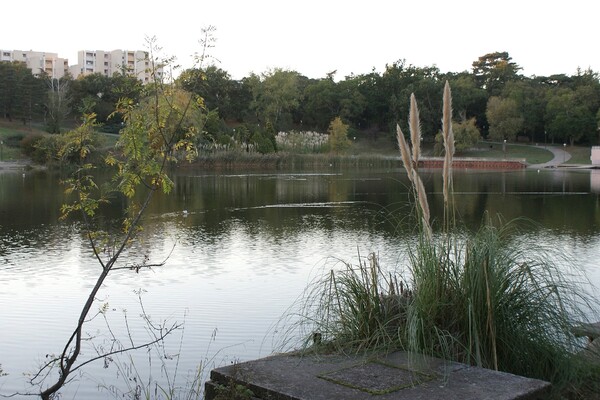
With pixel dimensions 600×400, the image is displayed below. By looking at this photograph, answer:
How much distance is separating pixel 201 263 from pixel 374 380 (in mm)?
8448

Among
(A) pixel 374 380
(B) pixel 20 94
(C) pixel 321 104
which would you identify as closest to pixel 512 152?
(C) pixel 321 104

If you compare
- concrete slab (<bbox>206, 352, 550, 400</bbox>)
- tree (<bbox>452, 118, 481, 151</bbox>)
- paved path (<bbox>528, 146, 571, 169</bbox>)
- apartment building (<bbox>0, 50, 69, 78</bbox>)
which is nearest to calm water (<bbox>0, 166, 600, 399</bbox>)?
concrete slab (<bbox>206, 352, 550, 400</bbox>)

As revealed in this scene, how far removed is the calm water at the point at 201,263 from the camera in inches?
284

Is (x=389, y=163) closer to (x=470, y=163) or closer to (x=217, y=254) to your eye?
(x=470, y=163)

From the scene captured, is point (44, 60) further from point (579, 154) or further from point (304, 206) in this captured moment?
point (304, 206)

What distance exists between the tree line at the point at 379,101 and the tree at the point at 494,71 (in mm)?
150

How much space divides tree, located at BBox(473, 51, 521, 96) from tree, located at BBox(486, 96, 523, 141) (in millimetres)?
10958

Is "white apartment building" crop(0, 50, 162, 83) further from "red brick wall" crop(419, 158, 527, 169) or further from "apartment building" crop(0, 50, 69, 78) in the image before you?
A: "red brick wall" crop(419, 158, 527, 169)

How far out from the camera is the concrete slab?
384 cm

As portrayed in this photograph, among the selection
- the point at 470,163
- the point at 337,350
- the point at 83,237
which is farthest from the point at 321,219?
the point at 470,163

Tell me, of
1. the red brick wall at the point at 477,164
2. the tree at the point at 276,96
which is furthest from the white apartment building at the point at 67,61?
the red brick wall at the point at 477,164

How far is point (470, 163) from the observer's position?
2501 inches

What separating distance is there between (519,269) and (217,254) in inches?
354

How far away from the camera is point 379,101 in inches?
3327
